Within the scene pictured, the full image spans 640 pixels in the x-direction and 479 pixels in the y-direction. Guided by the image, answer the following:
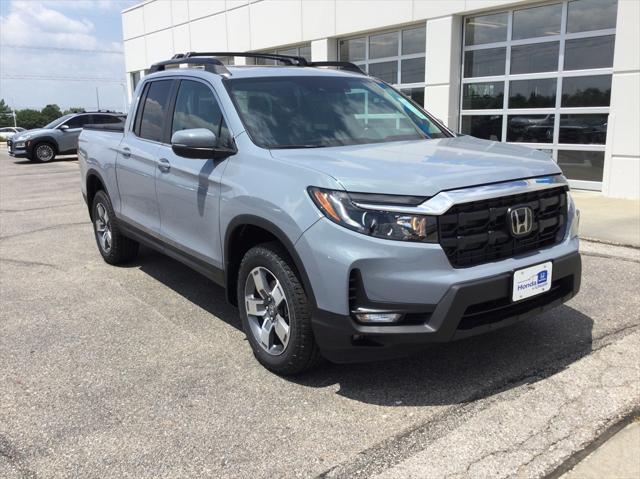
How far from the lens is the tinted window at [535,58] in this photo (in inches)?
428

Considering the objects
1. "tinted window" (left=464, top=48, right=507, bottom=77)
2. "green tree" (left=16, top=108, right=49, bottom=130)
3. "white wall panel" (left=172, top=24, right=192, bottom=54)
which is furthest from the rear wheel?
"green tree" (left=16, top=108, right=49, bottom=130)

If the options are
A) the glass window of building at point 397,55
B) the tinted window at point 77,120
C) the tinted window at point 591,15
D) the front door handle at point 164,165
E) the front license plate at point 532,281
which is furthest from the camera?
the tinted window at point 77,120

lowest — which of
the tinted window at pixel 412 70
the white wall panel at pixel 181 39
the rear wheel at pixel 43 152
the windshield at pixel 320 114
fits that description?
the rear wheel at pixel 43 152

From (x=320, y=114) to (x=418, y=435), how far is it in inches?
89.5

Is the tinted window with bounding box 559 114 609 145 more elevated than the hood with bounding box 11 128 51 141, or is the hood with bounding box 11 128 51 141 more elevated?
the tinted window with bounding box 559 114 609 145

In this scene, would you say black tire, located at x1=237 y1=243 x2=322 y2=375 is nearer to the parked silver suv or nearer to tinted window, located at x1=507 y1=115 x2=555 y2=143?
tinted window, located at x1=507 y1=115 x2=555 y2=143

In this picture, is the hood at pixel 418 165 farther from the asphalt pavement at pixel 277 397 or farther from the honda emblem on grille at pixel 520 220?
the asphalt pavement at pixel 277 397

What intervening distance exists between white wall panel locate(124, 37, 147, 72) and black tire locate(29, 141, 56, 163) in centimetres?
603

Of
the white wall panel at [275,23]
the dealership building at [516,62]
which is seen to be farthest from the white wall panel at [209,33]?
the dealership building at [516,62]

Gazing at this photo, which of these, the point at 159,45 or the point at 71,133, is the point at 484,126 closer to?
the point at 71,133

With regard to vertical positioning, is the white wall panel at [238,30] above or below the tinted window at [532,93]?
above

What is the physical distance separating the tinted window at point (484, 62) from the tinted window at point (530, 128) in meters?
1.03

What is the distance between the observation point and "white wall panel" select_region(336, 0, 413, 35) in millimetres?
13008

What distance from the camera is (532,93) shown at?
37.3 ft
